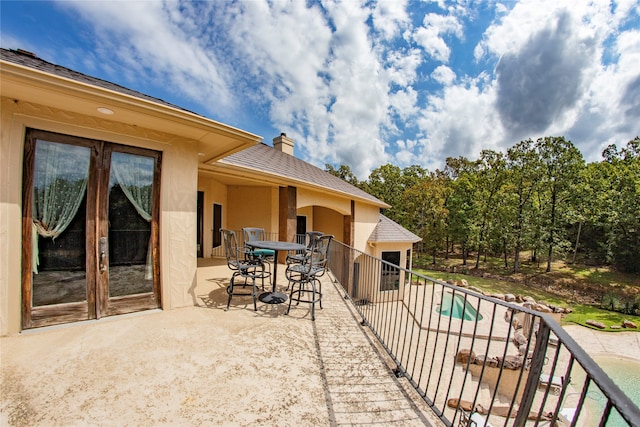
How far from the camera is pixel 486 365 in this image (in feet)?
18.5

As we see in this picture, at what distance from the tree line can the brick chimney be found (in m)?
12.2

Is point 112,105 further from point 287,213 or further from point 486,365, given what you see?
point 486,365

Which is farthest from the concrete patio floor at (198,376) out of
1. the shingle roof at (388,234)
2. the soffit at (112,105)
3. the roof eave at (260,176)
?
the shingle roof at (388,234)

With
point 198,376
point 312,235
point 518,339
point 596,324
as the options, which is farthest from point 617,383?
point 198,376

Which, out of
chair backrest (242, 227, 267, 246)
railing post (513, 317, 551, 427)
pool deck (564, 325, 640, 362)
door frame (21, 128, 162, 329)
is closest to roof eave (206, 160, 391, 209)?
chair backrest (242, 227, 267, 246)

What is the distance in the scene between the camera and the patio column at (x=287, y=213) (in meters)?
8.58

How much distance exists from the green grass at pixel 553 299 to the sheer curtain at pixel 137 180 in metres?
17.0

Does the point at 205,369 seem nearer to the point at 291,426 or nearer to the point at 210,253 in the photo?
the point at 291,426

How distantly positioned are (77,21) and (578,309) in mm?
22678

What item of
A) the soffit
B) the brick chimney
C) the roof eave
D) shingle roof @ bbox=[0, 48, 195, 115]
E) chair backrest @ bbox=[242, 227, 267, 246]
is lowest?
chair backrest @ bbox=[242, 227, 267, 246]

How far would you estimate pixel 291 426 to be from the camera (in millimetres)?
2068

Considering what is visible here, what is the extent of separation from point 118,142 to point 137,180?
0.56m

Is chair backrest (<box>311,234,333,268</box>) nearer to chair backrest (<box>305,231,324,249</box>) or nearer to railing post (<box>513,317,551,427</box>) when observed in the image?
chair backrest (<box>305,231,324,249</box>)

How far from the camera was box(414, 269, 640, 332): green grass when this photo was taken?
12.5 metres
